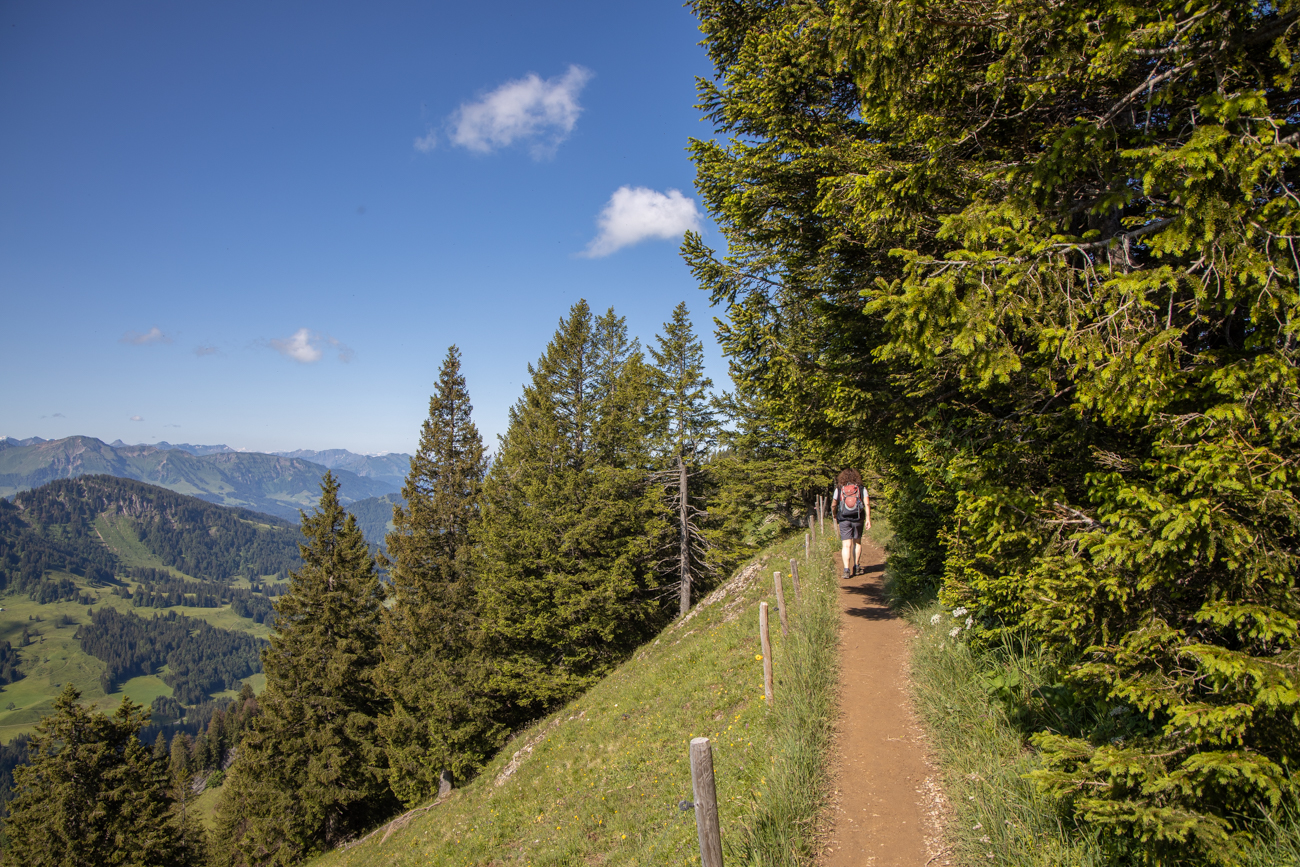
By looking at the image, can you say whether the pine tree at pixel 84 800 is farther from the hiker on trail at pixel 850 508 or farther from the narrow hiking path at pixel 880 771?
the narrow hiking path at pixel 880 771

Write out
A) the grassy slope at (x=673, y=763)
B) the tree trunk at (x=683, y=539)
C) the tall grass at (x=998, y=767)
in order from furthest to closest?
the tree trunk at (x=683, y=539) → the grassy slope at (x=673, y=763) → the tall grass at (x=998, y=767)

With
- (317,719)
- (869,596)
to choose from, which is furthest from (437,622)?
(869,596)

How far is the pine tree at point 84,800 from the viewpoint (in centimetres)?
2464

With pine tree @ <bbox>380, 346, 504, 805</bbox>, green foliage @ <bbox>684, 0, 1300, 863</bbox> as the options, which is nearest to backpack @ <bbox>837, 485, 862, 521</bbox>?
green foliage @ <bbox>684, 0, 1300, 863</bbox>

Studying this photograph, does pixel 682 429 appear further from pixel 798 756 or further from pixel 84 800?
pixel 84 800

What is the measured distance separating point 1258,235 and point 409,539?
2877cm

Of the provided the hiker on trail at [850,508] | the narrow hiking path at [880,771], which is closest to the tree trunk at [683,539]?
the hiker on trail at [850,508]

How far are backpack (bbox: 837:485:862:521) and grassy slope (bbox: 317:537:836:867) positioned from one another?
1.85 metres

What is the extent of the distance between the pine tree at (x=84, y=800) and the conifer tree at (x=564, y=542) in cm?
1903

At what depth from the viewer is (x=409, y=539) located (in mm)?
26578

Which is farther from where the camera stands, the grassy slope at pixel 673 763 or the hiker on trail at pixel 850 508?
the hiker on trail at pixel 850 508

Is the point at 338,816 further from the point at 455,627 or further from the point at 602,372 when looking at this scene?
the point at 602,372

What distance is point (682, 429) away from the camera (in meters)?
27.3

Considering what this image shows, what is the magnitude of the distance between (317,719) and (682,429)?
76.8 ft
